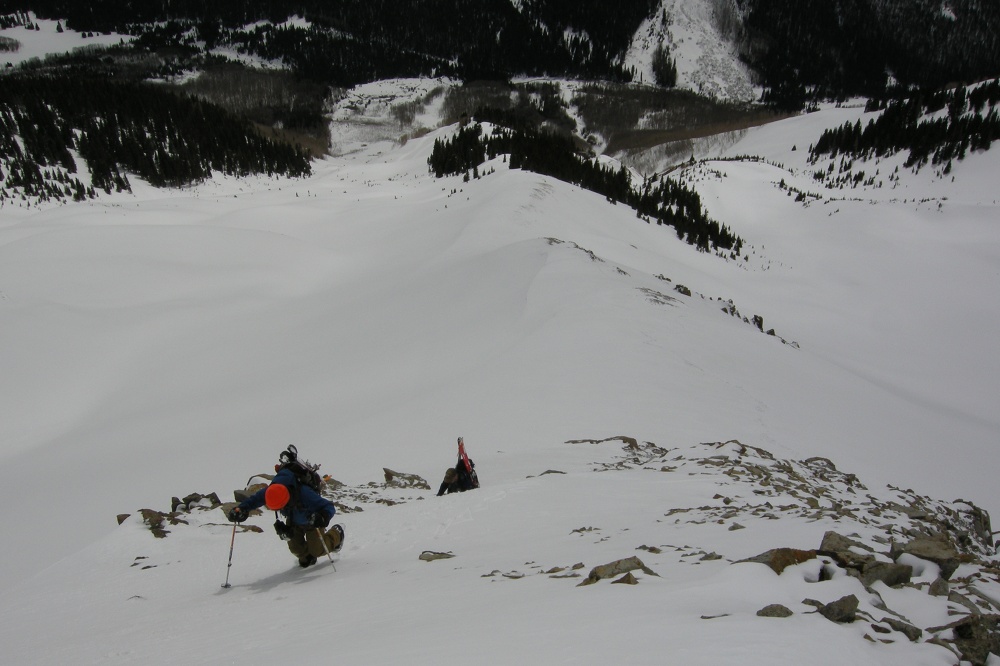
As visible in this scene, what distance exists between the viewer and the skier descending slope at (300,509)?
18.4 ft

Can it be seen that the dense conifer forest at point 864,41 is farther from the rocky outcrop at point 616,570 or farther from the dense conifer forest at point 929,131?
the rocky outcrop at point 616,570

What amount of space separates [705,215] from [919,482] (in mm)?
39663

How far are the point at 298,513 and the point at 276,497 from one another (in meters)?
0.54

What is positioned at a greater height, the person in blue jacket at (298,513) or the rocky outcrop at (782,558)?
the rocky outcrop at (782,558)

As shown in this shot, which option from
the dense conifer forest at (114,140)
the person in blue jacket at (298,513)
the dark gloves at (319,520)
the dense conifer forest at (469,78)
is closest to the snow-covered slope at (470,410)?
the person in blue jacket at (298,513)

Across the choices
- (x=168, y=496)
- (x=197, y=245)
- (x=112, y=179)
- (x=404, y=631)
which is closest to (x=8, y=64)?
(x=112, y=179)

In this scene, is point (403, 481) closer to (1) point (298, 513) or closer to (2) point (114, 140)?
(1) point (298, 513)

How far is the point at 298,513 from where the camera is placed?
576 centimetres

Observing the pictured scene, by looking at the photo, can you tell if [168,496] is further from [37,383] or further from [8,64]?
[8,64]

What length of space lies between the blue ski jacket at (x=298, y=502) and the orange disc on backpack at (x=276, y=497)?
26cm

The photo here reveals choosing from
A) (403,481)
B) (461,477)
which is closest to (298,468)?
(461,477)

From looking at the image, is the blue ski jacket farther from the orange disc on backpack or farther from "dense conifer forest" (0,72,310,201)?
"dense conifer forest" (0,72,310,201)

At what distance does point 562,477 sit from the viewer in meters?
8.96

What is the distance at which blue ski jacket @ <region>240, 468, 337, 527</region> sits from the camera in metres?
5.64
